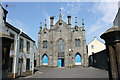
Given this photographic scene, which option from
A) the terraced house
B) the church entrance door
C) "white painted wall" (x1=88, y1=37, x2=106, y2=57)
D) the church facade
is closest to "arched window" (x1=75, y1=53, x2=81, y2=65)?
the church facade

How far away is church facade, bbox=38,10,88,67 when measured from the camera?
99.9 feet

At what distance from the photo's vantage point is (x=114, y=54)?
12.7 feet

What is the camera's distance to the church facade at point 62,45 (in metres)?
30.4

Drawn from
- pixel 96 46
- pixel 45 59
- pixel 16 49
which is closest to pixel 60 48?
pixel 45 59

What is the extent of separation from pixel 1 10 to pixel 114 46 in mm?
12504

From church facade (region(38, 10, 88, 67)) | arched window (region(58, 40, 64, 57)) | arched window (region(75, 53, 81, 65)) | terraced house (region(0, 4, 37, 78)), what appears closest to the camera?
terraced house (region(0, 4, 37, 78))

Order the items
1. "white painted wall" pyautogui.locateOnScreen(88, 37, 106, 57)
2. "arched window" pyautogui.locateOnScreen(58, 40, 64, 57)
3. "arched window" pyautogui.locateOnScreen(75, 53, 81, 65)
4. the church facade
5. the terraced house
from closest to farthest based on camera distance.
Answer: the terraced house < "arched window" pyautogui.locateOnScreen(75, 53, 81, 65) < the church facade < "arched window" pyautogui.locateOnScreen(58, 40, 64, 57) < "white painted wall" pyautogui.locateOnScreen(88, 37, 106, 57)

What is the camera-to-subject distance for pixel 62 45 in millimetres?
31859

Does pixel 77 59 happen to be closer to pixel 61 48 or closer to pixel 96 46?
pixel 61 48

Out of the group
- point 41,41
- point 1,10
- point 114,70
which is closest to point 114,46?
point 114,70

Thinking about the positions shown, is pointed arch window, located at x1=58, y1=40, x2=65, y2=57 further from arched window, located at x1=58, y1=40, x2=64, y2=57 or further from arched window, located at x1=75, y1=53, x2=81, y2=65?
arched window, located at x1=75, y1=53, x2=81, y2=65

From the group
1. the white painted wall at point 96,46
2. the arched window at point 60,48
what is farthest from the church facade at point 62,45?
the white painted wall at point 96,46

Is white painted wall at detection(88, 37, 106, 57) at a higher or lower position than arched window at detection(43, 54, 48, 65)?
higher

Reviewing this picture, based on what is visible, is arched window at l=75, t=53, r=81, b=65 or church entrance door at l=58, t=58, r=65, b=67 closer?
arched window at l=75, t=53, r=81, b=65
